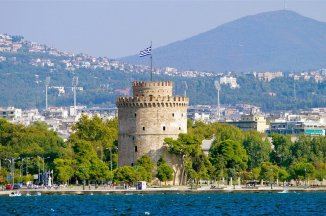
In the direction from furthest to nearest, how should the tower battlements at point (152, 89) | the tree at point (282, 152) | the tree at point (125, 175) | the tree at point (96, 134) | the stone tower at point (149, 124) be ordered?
the tree at point (96, 134) → the tree at point (282, 152) → the tower battlements at point (152, 89) → the stone tower at point (149, 124) → the tree at point (125, 175)

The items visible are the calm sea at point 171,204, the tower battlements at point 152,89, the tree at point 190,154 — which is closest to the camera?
the calm sea at point 171,204

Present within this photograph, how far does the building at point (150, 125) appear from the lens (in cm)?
11200

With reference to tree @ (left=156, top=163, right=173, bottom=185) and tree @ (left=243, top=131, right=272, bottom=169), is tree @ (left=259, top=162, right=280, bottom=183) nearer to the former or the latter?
tree @ (left=156, top=163, right=173, bottom=185)

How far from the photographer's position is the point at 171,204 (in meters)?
88.2

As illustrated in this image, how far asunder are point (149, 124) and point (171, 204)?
2423 centimetres

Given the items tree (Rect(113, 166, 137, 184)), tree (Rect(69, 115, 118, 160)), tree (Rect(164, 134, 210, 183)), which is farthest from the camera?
Answer: tree (Rect(69, 115, 118, 160))

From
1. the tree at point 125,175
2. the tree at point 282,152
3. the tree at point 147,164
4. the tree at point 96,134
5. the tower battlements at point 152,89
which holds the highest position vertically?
the tower battlements at point 152,89

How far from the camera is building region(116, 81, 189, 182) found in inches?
4409

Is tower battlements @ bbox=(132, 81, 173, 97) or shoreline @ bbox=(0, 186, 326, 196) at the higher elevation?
tower battlements @ bbox=(132, 81, 173, 97)

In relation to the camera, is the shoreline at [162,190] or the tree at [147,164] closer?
the shoreline at [162,190]

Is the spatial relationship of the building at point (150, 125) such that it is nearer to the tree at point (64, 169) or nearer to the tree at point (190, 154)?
the tree at point (190, 154)

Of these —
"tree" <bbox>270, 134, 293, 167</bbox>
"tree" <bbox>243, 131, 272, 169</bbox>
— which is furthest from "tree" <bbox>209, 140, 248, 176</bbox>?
"tree" <bbox>270, 134, 293, 167</bbox>

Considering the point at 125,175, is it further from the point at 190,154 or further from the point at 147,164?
the point at 190,154

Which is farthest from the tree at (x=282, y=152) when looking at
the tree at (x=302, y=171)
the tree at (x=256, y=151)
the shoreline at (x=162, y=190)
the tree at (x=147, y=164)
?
the tree at (x=147, y=164)
